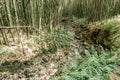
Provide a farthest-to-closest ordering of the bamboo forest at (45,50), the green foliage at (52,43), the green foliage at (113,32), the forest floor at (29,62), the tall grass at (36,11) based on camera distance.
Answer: the green foliage at (113,32)
the green foliage at (52,43)
the tall grass at (36,11)
the forest floor at (29,62)
the bamboo forest at (45,50)

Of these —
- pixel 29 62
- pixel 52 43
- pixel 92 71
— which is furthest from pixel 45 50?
pixel 92 71

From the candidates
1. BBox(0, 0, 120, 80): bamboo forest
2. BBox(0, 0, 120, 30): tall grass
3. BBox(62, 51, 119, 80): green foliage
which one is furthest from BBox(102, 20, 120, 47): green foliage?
BBox(0, 0, 120, 30): tall grass

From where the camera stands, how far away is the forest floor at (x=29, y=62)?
383 cm

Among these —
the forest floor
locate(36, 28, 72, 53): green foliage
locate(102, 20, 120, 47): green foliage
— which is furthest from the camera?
locate(102, 20, 120, 47): green foliage

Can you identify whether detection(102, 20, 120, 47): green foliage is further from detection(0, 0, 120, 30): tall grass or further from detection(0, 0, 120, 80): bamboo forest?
detection(0, 0, 120, 30): tall grass

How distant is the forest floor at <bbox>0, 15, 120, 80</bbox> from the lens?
383 centimetres

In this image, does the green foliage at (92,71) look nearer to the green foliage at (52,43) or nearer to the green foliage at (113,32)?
the green foliage at (52,43)

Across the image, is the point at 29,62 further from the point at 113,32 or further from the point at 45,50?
the point at 113,32

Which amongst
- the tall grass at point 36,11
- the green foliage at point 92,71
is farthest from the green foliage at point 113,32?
the tall grass at point 36,11

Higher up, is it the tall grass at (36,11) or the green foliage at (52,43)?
the tall grass at (36,11)

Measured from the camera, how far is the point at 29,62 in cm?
431

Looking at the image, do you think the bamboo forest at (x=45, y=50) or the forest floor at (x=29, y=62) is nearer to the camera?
the bamboo forest at (x=45, y=50)

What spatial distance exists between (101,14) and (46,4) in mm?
4454

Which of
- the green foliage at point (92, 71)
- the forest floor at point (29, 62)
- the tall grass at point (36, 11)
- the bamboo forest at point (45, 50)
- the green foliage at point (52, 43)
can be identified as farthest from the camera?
the green foliage at point (52, 43)
